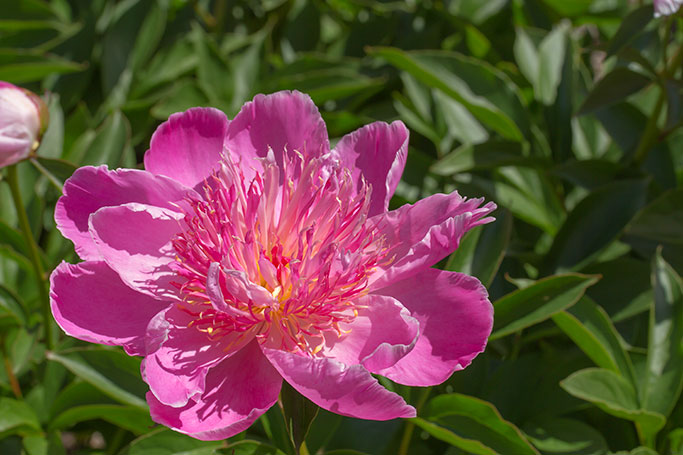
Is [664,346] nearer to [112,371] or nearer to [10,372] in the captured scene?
[112,371]

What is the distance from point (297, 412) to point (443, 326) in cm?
20

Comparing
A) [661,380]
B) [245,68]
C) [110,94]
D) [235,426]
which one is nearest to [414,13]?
[245,68]

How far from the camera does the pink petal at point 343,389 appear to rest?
0.76 meters

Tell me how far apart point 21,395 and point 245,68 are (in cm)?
86

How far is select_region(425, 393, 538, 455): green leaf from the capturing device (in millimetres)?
1020

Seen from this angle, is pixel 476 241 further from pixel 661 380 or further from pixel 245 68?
pixel 245 68

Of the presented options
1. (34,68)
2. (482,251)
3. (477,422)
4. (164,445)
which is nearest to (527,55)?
(482,251)

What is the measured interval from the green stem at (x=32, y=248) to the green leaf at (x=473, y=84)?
705 mm

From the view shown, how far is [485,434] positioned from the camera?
1057mm

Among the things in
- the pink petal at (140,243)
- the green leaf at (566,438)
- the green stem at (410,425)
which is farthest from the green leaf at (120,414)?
the green leaf at (566,438)

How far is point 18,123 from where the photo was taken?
1.05 metres

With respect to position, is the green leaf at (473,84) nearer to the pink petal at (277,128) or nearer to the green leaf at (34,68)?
the pink petal at (277,128)

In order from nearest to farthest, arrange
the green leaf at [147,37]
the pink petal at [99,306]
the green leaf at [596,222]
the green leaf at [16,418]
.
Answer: the pink petal at [99,306] < the green leaf at [16,418] < the green leaf at [596,222] < the green leaf at [147,37]

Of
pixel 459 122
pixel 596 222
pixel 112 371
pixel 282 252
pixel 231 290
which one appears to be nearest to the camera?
pixel 231 290
